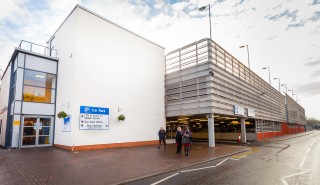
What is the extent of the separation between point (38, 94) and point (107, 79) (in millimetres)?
6512

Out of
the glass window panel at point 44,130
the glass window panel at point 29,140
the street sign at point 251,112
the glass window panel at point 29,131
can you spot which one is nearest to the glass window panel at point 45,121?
the glass window panel at point 44,130

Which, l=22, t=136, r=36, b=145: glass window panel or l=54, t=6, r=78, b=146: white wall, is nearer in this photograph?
l=54, t=6, r=78, b=146: white wall

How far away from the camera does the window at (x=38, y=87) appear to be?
18.4 meters

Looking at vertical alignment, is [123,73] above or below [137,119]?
above

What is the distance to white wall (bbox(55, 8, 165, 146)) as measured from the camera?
56.3 ft

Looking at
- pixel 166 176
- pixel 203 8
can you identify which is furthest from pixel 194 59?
pixel 166 176

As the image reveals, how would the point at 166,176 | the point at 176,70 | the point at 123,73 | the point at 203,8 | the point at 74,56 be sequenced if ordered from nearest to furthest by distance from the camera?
the point at 166,176
the point at 74,56
the point at 123,73
the point at 203,8
the point at 176,70

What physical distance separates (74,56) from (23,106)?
6238 mm

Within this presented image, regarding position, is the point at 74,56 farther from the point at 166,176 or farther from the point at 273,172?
the point at 273,172

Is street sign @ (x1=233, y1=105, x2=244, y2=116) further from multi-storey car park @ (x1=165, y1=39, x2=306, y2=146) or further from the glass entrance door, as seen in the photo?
the glass entrance door

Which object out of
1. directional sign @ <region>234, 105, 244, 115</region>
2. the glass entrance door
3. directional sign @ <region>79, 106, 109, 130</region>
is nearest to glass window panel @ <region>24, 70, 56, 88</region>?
the glass entrance door

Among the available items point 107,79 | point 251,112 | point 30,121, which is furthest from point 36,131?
point 251,112

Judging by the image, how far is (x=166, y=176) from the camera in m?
8.12

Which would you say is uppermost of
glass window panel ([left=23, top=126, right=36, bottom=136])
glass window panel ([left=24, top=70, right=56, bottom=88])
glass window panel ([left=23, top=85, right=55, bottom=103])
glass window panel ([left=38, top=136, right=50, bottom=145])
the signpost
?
glass window panel ([left=24, top=70, right=56, bottom=88])
